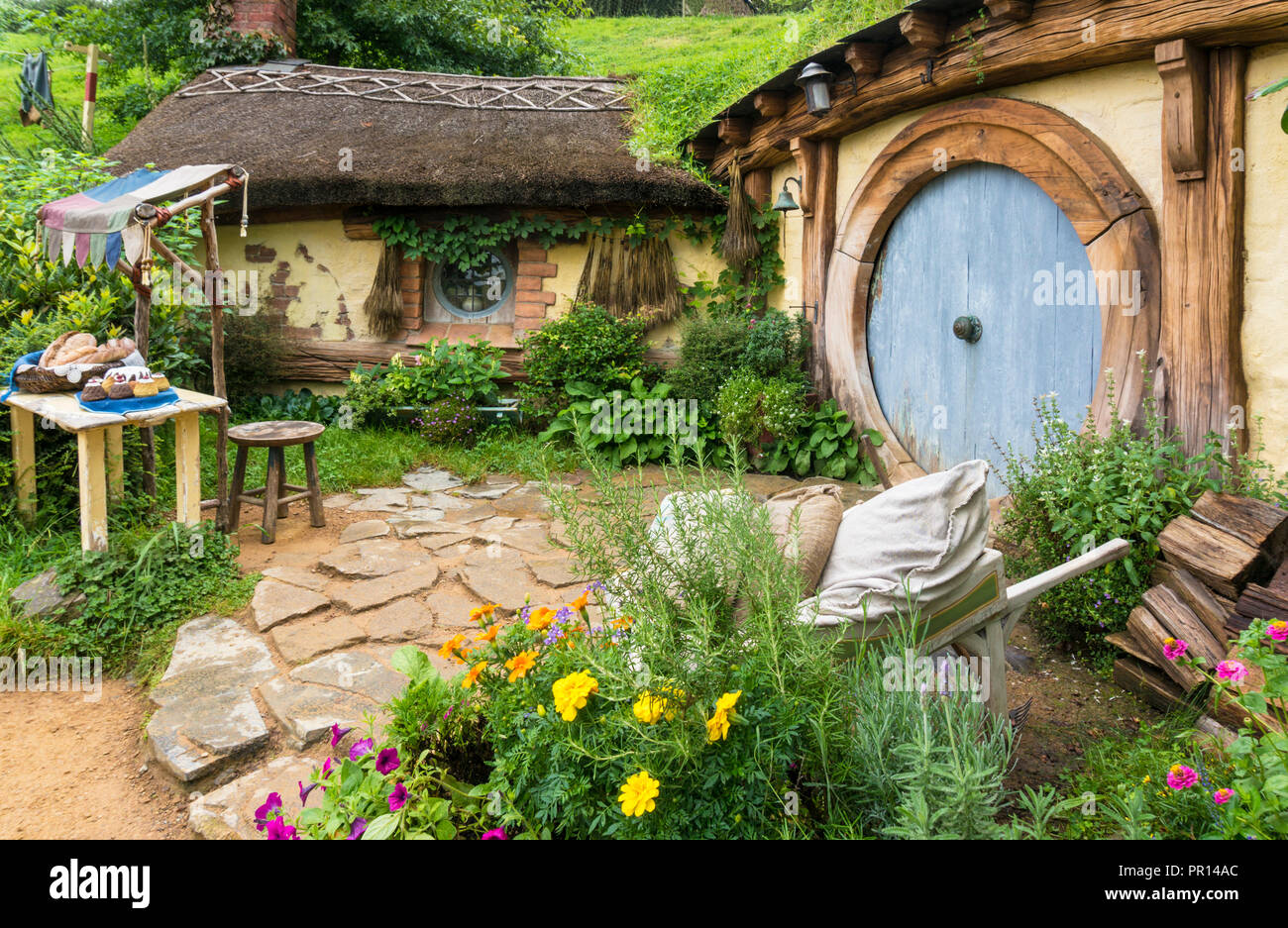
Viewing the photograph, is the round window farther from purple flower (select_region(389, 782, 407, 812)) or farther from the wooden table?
purple flower (select_region(389, 782, 407, 812))

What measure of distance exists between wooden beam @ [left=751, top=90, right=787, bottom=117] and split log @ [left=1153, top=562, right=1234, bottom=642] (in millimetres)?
4223

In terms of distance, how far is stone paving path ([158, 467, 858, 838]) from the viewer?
2.85 meters

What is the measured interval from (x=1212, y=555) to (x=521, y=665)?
2487mm

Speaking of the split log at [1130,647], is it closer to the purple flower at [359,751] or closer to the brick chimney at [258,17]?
the purple flower at [359,751]

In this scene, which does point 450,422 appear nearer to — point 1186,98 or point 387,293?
point 387,293

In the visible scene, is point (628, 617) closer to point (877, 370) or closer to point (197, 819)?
point (197, 819)

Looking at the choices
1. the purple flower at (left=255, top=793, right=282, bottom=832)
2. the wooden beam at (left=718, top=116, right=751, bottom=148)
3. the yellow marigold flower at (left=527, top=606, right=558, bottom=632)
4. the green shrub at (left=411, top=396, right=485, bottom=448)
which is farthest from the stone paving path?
the wooden beam at (left=718, top=116, right=751, bottom=148)

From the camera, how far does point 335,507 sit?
217 inches

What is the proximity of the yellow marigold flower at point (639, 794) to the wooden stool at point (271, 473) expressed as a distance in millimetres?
3634

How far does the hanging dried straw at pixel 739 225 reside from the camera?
7078 mm

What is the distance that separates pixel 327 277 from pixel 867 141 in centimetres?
507

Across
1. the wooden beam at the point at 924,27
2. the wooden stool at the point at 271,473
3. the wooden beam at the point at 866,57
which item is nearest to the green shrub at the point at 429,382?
the wooden stool at the point at 271,473

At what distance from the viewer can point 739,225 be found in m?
7.09

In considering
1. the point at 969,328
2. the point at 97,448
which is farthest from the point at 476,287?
the point at 969,328
